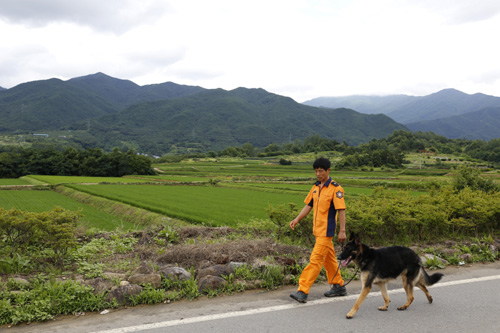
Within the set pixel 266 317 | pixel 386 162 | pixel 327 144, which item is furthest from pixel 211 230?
pixel 327 144

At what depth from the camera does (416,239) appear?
9039mm

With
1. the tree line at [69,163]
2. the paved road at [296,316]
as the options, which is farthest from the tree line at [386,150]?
the paved road at [296,316]

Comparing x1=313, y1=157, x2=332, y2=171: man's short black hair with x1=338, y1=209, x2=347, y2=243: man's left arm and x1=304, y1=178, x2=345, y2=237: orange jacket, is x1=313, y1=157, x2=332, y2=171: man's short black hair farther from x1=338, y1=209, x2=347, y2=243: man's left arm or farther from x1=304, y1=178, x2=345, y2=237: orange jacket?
x1=338, y1=209, x2=347, y2=243: man's left arm

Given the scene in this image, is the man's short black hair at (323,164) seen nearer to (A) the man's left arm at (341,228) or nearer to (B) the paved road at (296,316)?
(A) the man's left arm at (341,228)

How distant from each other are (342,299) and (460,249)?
4.25 meters

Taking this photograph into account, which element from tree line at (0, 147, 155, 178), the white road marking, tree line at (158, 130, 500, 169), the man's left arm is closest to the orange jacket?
the man's left arm

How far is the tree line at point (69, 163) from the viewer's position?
59.7 m

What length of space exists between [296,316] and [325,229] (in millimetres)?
1343

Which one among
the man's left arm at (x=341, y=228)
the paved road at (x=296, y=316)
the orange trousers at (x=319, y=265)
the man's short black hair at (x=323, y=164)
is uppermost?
the man's short black hair at (x=323, y=164)

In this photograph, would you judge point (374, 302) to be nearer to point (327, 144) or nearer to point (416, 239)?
point (416, 239)

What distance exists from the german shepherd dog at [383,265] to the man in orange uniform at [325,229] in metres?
0.32

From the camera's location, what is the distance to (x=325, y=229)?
5.17 m

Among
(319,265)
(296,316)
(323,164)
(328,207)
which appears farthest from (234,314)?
(323,164)

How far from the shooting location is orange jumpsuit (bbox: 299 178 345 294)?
5.08 meters
